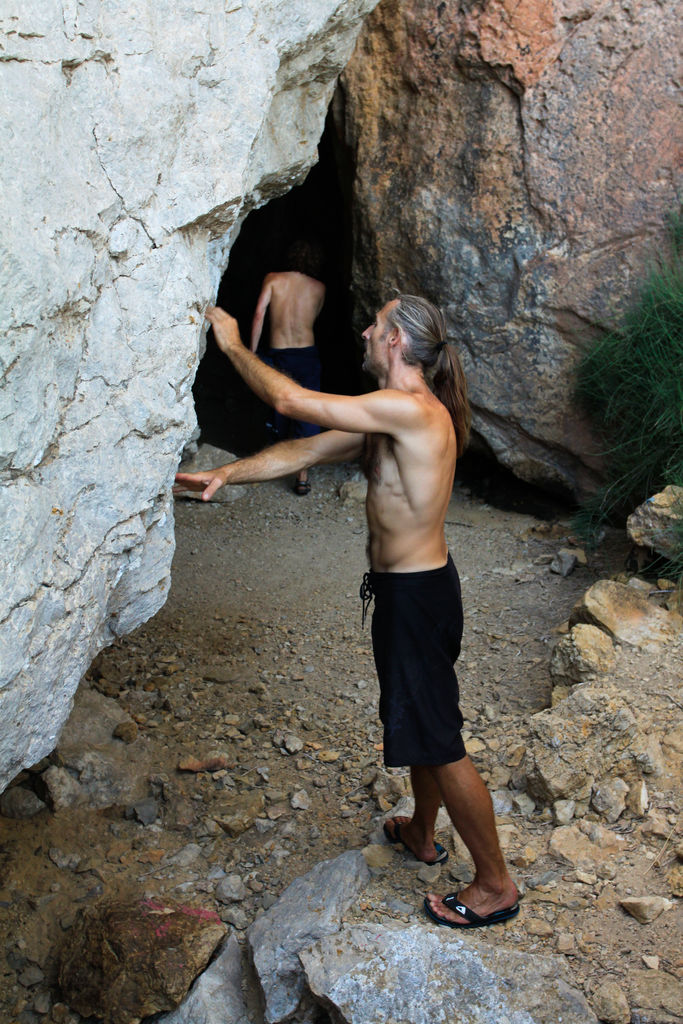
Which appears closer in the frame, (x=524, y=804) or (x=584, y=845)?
(x=584, y=845)

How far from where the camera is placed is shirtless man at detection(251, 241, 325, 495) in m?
5.84

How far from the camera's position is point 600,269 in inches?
185

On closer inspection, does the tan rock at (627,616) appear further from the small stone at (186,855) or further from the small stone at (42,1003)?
the small stone at (42,1003)

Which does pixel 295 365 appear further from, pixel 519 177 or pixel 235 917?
pixel 235 917

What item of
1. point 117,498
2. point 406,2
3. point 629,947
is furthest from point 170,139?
point 406,2

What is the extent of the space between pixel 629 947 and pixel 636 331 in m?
2.94

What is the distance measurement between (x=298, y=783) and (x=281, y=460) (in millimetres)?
1218

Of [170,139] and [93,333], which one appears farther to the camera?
[170,139]

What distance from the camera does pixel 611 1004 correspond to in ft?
7.11

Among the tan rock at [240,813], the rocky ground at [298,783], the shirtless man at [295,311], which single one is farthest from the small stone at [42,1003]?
the shirtless man at [295,311]

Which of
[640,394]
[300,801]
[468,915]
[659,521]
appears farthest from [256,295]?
[468,915]

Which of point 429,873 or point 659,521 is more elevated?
point 659,521

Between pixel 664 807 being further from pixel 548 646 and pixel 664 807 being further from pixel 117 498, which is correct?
pixel 117 498

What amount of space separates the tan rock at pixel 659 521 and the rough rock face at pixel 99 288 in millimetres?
2180
